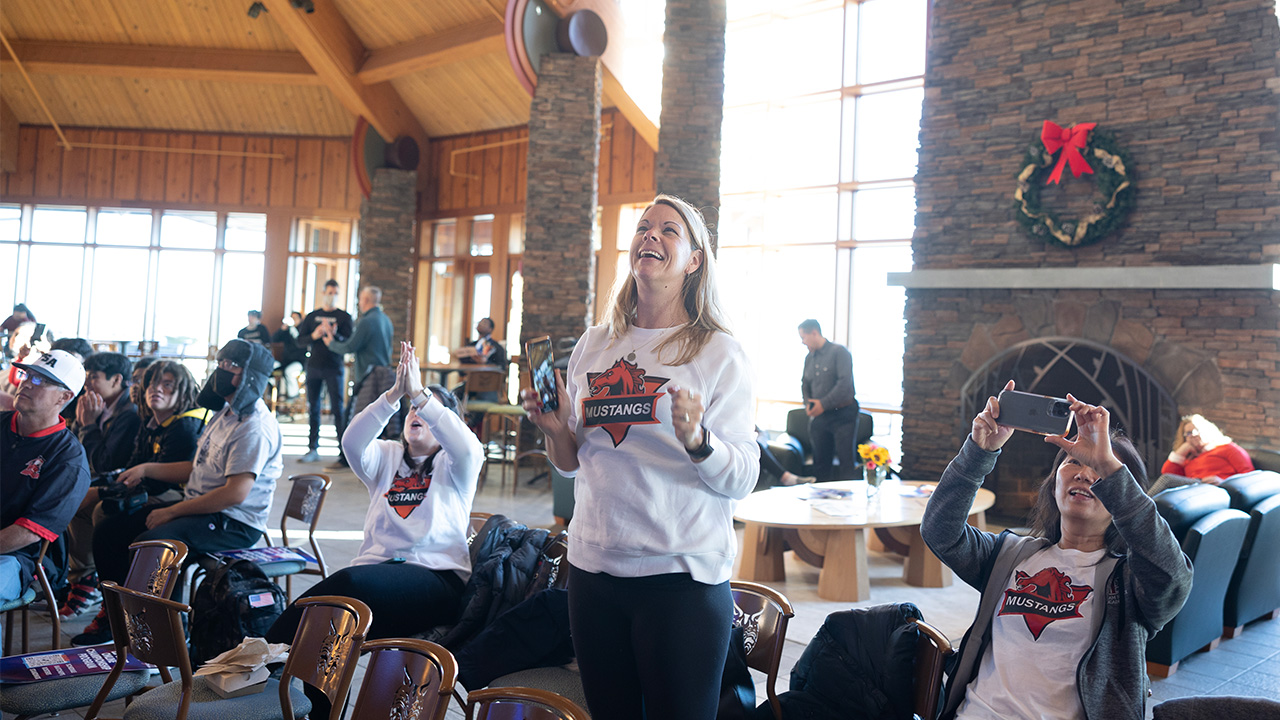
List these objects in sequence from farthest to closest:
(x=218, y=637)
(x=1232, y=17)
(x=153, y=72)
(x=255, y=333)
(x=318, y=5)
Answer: (x=153, y=72)
(x=255, y=333)
(x=318, y=5)
(x=1232, y=17)
(x=218, y=637)

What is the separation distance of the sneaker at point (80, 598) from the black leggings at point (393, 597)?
1983mm

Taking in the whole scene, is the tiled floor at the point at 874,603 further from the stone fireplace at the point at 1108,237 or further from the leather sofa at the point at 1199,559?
the stone fireplace at the point at 1108,237

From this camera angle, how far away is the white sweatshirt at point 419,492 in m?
2.99

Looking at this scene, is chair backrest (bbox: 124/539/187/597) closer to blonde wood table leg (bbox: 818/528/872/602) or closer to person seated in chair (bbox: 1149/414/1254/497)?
blonde wood table leg (bbox: 818/528/872/602)

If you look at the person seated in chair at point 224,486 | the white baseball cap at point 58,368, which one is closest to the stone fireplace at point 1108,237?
the person seated in chair at point 224,486

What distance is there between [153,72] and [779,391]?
33.2ft

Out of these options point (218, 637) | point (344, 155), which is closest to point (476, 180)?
point (344, 155)

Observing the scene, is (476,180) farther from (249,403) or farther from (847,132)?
(249,403)

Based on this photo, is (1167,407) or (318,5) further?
(318,5)

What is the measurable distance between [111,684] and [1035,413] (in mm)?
2447

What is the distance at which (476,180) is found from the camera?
13.0 metres

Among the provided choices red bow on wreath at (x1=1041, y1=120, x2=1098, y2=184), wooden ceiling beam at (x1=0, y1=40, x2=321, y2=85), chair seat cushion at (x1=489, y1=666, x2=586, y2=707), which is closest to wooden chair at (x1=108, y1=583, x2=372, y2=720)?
chair seat cushion at (x1=489, y1=666, x2=586, y2=707)

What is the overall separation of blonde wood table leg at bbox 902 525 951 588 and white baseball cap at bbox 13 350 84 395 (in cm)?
435

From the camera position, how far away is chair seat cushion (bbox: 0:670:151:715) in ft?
7.41
